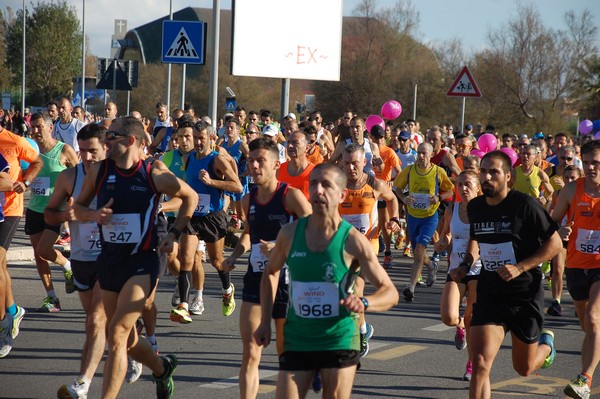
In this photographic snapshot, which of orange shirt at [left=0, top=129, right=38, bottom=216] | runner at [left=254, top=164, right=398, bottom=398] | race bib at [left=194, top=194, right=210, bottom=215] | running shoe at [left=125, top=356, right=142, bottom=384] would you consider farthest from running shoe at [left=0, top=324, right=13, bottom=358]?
runner at [left=254, top=164, right=398, bottom=398]

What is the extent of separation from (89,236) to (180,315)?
247 centimetres

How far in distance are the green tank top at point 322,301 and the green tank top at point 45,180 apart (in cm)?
583

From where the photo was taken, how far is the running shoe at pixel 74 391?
6.09 m

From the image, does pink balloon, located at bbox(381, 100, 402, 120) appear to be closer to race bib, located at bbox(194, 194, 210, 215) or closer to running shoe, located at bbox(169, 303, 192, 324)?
race bib, located at bbox(194, 194, 210, 215)

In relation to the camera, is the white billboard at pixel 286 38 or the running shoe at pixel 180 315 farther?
the white billboard at pixel 286 38

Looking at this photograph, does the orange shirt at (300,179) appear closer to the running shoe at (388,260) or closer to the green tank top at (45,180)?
the green tank top at (45,180)

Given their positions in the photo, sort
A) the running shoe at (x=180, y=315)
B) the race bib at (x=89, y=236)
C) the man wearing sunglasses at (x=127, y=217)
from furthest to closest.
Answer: the running shoe at (x=180, y=315) → the race bib at (x=89, y=236) → the man wearing sunglasses at (x=127, y=217)

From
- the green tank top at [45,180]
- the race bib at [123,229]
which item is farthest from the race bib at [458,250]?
the green tank top at [45,180]

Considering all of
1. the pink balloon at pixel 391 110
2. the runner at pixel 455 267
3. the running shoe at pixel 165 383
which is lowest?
the running shoe at pixel 165 383

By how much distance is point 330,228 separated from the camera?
4.96 m

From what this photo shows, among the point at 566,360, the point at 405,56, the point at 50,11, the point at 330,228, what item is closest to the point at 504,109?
the point at 405,56

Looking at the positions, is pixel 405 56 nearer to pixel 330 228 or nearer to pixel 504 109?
pixel 504 109

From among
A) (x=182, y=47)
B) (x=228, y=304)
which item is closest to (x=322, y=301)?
(x=228, y=304)

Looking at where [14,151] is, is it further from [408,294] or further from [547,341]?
[547,341]
